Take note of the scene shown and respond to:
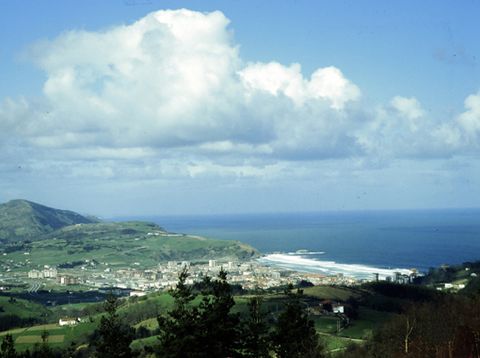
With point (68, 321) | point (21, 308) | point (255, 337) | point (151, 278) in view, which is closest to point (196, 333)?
point (255, 337)

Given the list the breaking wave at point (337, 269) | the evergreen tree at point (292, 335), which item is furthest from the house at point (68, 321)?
the breaking wave at point (337, 269)

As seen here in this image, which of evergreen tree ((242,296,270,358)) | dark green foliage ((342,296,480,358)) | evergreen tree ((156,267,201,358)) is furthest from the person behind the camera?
evergreen tree ((242,296,270,358))

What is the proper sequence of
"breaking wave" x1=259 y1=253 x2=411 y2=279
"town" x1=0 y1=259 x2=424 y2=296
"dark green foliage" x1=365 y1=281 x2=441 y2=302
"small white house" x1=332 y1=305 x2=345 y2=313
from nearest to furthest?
"small white house" x1=332 y1=305 x2=345 y2=313, "dark green foliage" x1=365 y1=281 x2=441 y2=302, "town" x1=0 y1=259 x2=424 y2=296, "breaking wave" x1=259 y1=253 x2=411 y2=279

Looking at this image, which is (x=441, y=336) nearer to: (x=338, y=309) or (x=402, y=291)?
(x=338, y=309)

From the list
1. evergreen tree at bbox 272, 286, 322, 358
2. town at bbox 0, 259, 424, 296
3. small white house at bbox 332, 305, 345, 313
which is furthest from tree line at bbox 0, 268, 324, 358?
town at bbox 0, 259, 424, 296

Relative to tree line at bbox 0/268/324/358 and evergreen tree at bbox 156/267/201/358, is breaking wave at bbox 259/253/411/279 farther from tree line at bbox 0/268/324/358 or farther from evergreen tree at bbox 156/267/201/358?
evergreen tree at bbox 156/267/201/358

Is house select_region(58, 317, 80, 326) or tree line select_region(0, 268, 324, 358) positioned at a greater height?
tree line select_region(0, 268, 324, 358)

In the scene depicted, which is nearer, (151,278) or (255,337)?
(255,337)

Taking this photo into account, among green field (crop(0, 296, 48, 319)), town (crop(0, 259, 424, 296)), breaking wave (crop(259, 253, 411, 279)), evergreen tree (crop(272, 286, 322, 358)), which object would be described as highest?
evergreen tree (crop(272, 286, 322, 358))
